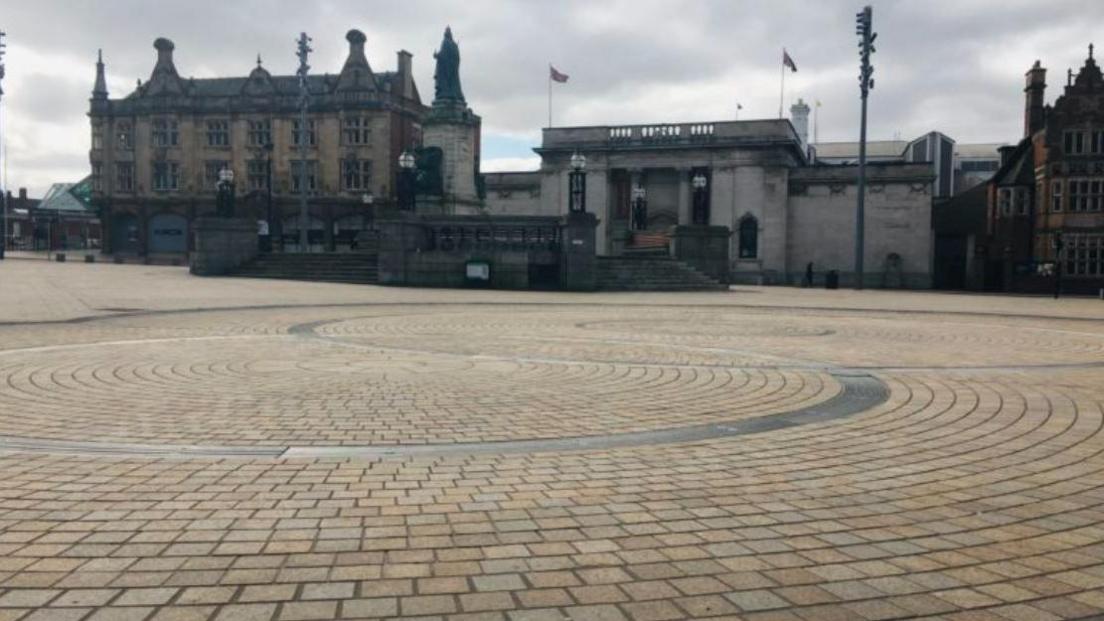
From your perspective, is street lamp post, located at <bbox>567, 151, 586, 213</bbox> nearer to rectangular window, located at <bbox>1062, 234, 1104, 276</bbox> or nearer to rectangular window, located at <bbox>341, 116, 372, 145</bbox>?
rectangular window, located at <bbox>1062, 234, 1104, 276</bbox>

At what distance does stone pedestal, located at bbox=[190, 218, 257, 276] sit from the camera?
35.8 meters

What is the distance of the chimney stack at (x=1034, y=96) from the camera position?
2012 inches

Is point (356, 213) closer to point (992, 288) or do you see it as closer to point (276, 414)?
point (992, 288)

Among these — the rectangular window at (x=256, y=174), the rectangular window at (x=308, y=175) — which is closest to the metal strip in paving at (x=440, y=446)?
the rectangular window at (x=308, y=175)

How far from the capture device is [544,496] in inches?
195

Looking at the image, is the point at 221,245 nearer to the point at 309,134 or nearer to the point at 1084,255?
the point at 309,134

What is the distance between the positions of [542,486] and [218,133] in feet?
223

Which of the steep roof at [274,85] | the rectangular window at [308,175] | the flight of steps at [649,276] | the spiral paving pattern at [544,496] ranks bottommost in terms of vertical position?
the spiral paving pattern at [544,496]

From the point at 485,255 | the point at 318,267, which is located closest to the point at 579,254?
the point at 485,255

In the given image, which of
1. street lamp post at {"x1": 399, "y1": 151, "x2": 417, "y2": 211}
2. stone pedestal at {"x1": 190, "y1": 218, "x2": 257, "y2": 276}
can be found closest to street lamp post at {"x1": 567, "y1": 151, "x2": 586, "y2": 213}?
street lamp post at {"x1": 399, "y1": 151, "x2": 417, "y2": 211}

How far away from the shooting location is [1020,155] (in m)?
51.1

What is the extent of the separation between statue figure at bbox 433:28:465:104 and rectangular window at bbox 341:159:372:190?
22619 mm

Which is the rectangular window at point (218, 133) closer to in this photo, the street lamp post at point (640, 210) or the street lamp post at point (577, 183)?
the street lamp post at point (640, 210)

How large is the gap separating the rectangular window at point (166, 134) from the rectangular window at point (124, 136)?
2218 millimetres
